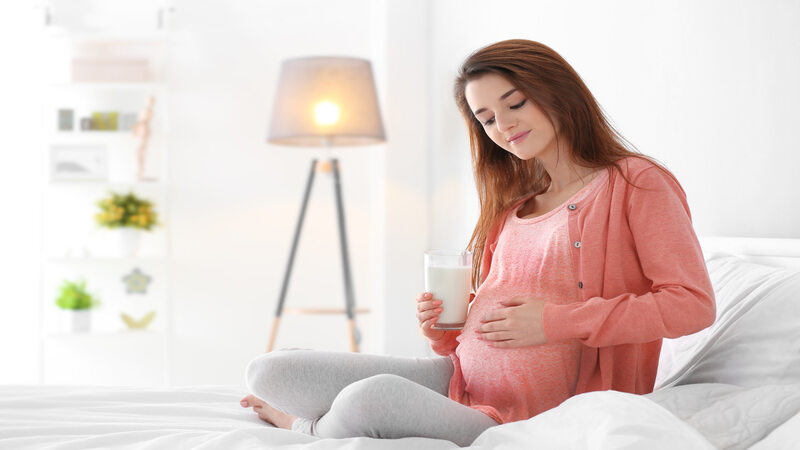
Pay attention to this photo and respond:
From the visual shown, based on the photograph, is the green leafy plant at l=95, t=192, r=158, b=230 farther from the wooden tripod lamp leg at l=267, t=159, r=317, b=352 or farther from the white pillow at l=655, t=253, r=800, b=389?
the white pillow at l=655, t=253, r=800, b=389

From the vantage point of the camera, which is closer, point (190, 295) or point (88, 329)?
point (88, 329)

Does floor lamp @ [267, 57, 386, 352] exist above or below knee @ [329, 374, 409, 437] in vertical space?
above

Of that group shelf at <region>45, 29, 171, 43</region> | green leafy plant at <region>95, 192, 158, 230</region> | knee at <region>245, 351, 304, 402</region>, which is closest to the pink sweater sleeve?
knee at <region>245, 351, 304, 402</region>

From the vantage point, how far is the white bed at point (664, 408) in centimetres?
A: 97

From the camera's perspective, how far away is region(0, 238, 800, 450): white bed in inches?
38.4

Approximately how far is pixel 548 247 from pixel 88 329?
2710 millimetres

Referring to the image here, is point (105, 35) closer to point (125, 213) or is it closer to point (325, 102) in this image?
point (125, 213)

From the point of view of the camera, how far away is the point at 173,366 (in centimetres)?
380

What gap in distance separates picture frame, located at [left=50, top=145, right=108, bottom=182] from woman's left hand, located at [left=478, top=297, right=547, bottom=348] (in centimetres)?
278

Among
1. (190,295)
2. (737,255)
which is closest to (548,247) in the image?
(737,255)

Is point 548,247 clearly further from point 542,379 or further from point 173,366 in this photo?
point 173,366

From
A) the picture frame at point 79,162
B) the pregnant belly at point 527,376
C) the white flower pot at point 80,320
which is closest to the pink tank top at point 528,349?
the pregnant belly at point 527,376

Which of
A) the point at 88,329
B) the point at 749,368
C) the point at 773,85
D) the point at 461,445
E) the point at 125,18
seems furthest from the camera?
the point at 125,18

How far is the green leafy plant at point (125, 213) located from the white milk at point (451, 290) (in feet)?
8.03
